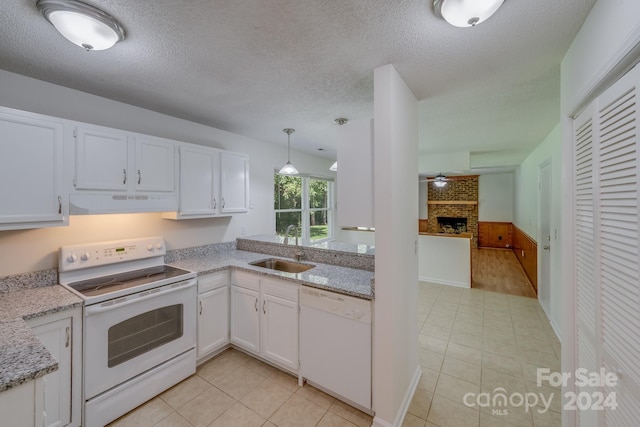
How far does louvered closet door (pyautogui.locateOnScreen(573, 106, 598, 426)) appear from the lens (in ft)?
4.31

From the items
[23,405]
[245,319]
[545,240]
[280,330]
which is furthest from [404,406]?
[545,240]

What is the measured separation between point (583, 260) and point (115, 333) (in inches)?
120

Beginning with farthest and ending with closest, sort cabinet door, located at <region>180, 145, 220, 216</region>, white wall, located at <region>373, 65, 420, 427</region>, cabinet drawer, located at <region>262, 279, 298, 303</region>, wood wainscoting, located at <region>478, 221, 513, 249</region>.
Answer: wood wainscoting, located at <region>478, 221, 513, 249</region>
cabinet door, located at <region>180, 145, 220, 216</region>
cabinet drawer, located at <region>262, 279, 298, 303</region>
white wall, located at <region>373, 65, 420, 427</region>

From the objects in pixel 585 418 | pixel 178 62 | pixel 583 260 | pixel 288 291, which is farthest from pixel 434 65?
pixel 585 418

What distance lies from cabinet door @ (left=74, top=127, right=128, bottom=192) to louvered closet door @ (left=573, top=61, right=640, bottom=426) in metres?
3.08

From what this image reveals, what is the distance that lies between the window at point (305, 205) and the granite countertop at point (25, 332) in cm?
276

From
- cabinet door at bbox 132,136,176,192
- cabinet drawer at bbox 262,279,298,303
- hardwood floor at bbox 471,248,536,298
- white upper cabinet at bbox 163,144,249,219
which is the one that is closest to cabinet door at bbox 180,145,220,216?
white upper cabinet at bbox 163,144,249,219

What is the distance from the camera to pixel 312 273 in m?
2.31

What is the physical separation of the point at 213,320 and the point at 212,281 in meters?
0.39

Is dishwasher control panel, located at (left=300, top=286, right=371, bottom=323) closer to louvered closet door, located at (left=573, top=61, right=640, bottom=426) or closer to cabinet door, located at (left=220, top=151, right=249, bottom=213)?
louvered closet door, located at (left=573, top=61, right=640, bottom=426)

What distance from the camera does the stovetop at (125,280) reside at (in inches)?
75.4

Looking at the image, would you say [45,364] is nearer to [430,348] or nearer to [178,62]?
[178,62]

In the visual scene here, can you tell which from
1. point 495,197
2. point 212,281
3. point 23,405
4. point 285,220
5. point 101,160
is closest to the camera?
point 23,405

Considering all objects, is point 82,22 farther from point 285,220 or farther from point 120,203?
point 285,220
